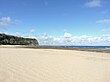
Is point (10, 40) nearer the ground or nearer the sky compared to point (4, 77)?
nearer the sky

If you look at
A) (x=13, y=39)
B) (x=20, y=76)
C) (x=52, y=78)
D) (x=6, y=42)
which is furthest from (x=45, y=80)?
(x=13, y=39)

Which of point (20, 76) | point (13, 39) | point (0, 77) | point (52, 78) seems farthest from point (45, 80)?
point (13, 39)

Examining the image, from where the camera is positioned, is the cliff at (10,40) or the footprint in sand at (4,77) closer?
the footprint in sand at (4,77)

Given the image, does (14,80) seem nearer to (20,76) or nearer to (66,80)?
(20,76)

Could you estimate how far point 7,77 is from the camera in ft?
21.6

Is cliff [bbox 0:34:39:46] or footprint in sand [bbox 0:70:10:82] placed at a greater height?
cliff [bbox 0:34:39:46]

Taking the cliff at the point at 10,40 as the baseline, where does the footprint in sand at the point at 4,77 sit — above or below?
below

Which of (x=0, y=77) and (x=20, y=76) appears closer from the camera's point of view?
(x=0, y=77)

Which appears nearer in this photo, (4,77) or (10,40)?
(4,77)

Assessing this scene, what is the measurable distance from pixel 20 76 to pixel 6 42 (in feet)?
372

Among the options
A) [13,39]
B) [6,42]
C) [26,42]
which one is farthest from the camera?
[26,42]

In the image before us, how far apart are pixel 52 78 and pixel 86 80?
144 centimetres

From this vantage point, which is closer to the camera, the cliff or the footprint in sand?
the footprint in sand

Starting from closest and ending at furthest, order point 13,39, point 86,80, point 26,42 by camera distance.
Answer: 1. point 86,80
2. point 13,39
3. point 26,42
